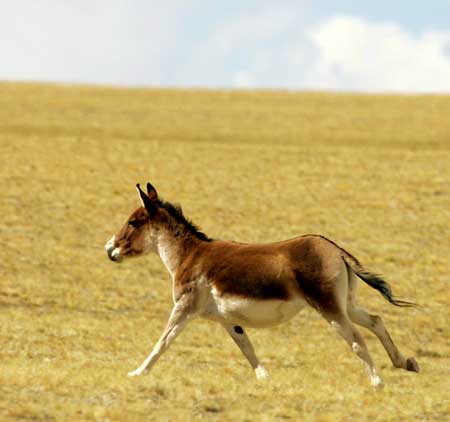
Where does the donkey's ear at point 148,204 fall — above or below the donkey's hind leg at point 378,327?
above

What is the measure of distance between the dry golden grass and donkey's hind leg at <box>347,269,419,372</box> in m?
0.38

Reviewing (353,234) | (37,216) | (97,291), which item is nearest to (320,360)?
(97,291)

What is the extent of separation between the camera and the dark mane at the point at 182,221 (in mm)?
15211

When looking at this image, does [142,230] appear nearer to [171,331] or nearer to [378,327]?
[171,331]

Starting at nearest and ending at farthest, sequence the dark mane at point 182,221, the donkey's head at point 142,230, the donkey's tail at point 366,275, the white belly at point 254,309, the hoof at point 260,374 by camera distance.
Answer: the white belly at point 254,309, the donkey's tail at point 366,275, the hoof at point 260,374, the dark mane at point 182,221, the donkey's head at point 142,230

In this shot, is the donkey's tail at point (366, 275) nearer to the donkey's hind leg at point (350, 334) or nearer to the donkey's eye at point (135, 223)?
the donkey's hind leg at point (350, 334)

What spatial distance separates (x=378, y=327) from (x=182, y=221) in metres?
3.20

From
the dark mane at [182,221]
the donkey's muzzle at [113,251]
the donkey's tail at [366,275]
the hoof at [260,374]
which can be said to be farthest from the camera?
the donkey's muzzle at [113,251]

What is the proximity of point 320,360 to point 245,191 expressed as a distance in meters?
18.1

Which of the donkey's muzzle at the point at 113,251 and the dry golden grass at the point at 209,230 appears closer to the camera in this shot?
the dry golden grass at the point at 209,230

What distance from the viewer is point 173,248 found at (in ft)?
49.6

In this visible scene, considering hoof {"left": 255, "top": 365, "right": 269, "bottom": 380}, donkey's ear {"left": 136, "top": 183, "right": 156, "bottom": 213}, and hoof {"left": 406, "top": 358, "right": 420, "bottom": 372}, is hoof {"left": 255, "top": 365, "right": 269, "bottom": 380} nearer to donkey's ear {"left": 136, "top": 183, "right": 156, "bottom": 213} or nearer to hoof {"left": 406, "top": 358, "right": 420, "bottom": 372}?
hoof {"left": 406, "top": 358, "right": 420, "bottom": 372}

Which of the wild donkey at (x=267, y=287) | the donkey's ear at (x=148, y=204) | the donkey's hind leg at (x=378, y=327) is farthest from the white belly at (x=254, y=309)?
the donkey's ear at (x=148, y=204)

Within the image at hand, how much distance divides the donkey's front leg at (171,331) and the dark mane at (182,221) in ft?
4.09
